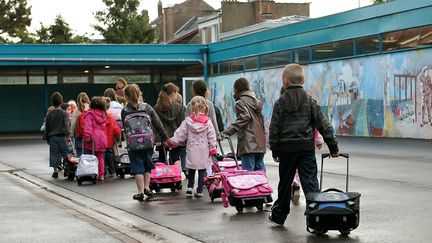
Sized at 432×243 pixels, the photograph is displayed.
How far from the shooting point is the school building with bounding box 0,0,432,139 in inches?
977

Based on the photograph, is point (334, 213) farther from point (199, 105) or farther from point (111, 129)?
point (111, 129)

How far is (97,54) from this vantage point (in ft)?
133

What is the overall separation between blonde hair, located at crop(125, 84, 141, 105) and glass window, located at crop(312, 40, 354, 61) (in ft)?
58.6

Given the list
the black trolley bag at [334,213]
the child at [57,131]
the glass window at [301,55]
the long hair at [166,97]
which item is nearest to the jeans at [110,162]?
the child at [57,131]

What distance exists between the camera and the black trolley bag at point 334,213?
7.74m

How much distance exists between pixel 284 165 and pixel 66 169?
834 cm

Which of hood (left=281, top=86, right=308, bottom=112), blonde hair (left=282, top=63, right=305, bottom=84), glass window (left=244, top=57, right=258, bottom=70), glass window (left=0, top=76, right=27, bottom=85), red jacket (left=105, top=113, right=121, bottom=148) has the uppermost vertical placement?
glass window (left=244, top=57, right=258, bottom=70)

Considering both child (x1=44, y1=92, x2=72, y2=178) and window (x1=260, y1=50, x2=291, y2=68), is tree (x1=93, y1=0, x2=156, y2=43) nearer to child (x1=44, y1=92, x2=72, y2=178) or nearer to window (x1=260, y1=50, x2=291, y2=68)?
window (x1=260, y1=50, x2=291, y2=68)

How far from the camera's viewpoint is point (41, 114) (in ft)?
164

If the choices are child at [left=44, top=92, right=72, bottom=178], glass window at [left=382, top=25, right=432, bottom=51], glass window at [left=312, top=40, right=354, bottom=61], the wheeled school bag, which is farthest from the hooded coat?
glass window at [left=312, top=40, right=354, bottom=61]

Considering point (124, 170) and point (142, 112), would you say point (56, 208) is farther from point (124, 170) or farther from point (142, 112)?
point (124, 170)

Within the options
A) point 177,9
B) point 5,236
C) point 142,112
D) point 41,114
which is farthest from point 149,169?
point 177,9

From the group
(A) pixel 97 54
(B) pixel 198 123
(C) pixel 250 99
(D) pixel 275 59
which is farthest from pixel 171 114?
(A) pixel 97 54

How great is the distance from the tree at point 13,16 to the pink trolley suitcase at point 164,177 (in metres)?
61.1
